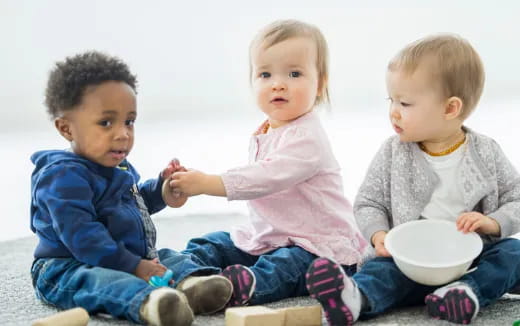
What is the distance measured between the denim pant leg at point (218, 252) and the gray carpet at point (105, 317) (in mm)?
177

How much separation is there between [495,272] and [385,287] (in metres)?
0.18

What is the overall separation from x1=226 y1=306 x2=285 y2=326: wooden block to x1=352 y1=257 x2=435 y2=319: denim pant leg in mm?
164

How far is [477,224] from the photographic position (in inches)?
49.5

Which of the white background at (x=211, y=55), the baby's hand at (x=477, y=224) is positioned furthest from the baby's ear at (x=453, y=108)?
the white background at (x=211, y=55)

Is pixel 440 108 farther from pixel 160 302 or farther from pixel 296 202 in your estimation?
pixel 160 302

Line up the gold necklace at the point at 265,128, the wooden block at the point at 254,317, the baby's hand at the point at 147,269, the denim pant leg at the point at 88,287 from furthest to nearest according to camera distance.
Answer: the gold necklace at the point at 265,128 < the baby's hand at the point at 147,269 < the denim pant leg at the point at 88,287 < the wooden block at the point at 254,317

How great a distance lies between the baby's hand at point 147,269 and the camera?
1315mm

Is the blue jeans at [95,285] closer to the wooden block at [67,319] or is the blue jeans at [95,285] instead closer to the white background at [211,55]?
the wooden block at [67,319]

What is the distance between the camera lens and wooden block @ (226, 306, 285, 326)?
1.10m

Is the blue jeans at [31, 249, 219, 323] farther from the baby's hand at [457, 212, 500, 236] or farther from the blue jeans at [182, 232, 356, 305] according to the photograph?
the baby's hand at [457, 212, 500, 236]

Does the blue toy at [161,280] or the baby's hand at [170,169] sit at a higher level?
the baby's hand at [170,169]

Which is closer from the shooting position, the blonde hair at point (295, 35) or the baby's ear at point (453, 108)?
the baby's ear at point (453, 108)

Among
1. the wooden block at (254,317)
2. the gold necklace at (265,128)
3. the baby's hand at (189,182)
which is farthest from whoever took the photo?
the gold necklace at (265,128)

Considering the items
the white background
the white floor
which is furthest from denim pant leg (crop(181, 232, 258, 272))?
the white background
